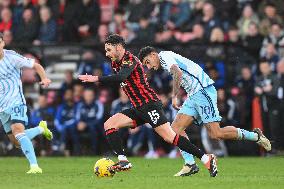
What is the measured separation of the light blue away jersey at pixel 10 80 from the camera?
15.3m

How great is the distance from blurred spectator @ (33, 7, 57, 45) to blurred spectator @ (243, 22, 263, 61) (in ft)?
17.3

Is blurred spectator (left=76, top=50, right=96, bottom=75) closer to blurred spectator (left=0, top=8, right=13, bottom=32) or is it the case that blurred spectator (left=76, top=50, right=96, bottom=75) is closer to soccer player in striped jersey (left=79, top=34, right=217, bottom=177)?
blurred spectator (left=0, top=8, right=13, bottom=32)

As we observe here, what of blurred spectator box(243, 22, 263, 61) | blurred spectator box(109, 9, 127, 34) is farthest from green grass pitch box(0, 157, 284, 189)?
blurred spectator box(109, 9, 127, 34)

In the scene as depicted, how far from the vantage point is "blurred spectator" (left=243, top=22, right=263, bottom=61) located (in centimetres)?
2133

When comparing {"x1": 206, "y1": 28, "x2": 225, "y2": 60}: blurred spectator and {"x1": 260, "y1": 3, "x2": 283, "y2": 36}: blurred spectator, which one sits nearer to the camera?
{"x1": 260, "y1": 3, "x2": 283, "y2": 36}: blurred spectator

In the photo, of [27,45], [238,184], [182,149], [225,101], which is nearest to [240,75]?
[225,101]

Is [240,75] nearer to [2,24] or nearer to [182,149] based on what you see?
[2,24]

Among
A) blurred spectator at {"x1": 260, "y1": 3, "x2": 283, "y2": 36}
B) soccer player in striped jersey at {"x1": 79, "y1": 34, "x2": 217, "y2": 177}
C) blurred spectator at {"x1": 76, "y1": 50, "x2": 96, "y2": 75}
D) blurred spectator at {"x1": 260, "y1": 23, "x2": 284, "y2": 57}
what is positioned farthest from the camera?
blurred spectator at {"x1": 76, "y1": 50, "x2": 96, "y2": 75}

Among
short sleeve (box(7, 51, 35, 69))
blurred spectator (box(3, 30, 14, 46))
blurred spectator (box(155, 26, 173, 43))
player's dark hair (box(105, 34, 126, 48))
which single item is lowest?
short sleeve (box(7, 51, 35, 69))

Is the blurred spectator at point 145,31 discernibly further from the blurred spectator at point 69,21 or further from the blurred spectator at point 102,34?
the blurred spectator at point 69,21

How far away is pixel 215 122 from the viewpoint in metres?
14.8

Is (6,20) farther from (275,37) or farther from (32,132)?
(32,132)

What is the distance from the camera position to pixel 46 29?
23859 mm

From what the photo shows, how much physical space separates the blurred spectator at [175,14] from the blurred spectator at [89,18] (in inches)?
73.0
